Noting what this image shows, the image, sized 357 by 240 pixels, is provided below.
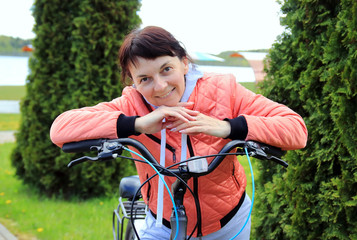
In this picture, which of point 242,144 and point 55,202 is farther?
point 55,202

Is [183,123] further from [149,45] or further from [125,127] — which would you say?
[149,45]

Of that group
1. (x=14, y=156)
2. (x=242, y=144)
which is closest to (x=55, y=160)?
(x=14, y=156)

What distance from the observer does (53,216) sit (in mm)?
4891

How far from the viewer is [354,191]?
2.34 metres

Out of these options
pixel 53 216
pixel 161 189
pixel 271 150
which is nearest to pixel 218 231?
pixel 161 189

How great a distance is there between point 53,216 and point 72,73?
6.37 ft

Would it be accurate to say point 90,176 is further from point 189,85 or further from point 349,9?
point 349,9

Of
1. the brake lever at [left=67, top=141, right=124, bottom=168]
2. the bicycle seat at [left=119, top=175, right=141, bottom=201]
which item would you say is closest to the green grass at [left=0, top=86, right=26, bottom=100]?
the bicycle seat at [left=119, top=175, right=141, bottom=201]

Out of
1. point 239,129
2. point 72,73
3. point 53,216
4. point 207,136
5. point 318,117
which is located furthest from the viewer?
point 72,73

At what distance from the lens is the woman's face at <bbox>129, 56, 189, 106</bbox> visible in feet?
5.66

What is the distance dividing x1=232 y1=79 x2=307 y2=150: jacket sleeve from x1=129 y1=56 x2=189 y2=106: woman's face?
0.33 meters

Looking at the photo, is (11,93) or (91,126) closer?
(91,126)

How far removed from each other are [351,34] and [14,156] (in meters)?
5.32

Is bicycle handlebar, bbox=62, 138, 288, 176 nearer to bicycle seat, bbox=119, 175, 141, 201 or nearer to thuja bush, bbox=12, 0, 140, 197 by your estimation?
bicycle seat, bbox=119, 175, 141, 201
